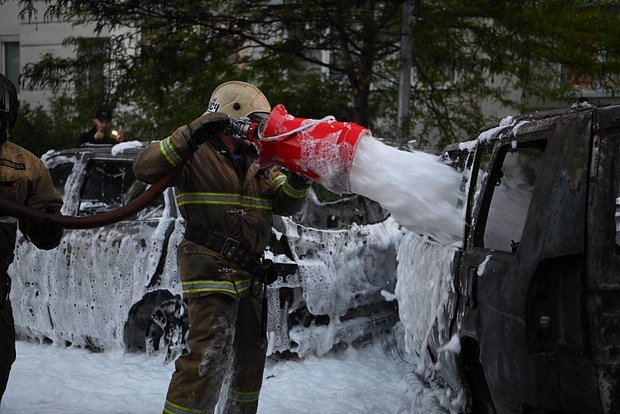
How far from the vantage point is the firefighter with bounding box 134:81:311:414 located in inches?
163

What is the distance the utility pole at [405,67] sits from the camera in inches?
375

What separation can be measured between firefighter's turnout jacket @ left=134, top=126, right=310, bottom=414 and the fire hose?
63 millimetres

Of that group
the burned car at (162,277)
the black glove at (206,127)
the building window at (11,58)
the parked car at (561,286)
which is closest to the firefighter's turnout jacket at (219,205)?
the black glove at (206,127)

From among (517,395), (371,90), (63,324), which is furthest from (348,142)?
(371,90)

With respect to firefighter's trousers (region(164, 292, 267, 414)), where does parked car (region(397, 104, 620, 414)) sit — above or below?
above

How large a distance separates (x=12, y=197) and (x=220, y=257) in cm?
103

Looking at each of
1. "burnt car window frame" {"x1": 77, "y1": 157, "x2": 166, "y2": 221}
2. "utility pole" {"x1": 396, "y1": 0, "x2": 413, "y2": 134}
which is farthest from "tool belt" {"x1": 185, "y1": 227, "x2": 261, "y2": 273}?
"utility pole" {"x1": 396, "y1": 0, "x2": 413, "y2": 134}

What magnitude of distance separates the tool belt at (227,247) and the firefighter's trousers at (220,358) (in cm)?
18

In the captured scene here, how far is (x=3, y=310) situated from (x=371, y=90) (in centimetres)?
737

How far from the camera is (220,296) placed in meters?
4.27

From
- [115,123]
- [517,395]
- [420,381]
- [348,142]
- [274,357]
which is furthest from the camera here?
[115,123]

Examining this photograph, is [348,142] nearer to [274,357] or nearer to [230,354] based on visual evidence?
[230,354]

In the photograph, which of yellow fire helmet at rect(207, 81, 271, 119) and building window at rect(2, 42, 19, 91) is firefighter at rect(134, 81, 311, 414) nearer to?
yellow fire helmet at rect(207, 81, 271, 119)

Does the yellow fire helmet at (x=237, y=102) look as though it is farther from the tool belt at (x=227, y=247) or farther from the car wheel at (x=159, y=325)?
the car wheel at (x=159, y=325)
